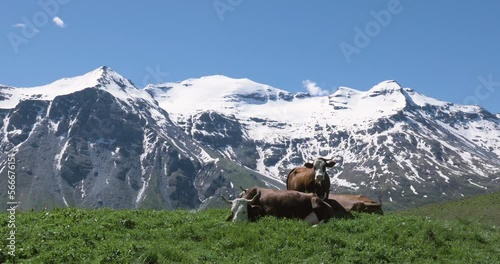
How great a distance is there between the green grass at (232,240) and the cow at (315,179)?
3631mm

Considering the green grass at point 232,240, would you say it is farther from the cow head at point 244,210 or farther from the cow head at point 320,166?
the cow head at point 320,166

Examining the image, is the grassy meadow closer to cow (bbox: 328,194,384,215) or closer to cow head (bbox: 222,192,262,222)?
cow head (bbox: 222,192,262,222)

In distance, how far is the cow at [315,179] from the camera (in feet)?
85.5

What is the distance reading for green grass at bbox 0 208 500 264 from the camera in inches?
652

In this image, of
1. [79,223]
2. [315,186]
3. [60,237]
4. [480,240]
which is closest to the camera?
[60,237]

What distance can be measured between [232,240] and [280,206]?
494 centimetres

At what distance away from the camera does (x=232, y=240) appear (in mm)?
18766

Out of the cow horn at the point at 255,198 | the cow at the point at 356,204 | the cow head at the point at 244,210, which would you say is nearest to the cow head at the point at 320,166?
the cow at the point at 356,204

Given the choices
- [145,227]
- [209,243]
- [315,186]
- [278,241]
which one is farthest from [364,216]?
[145,227]

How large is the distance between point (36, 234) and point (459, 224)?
18259 mm

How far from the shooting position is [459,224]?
23.5 m

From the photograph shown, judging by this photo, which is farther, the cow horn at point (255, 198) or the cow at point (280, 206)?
the cow horn at point (255, 198)

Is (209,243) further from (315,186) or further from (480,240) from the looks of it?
(480,240)

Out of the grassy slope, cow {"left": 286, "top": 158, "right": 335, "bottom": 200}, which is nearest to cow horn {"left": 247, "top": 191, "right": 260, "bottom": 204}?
cow {"left": 286, "top": 158, "right": 335, "bottom": 200}
